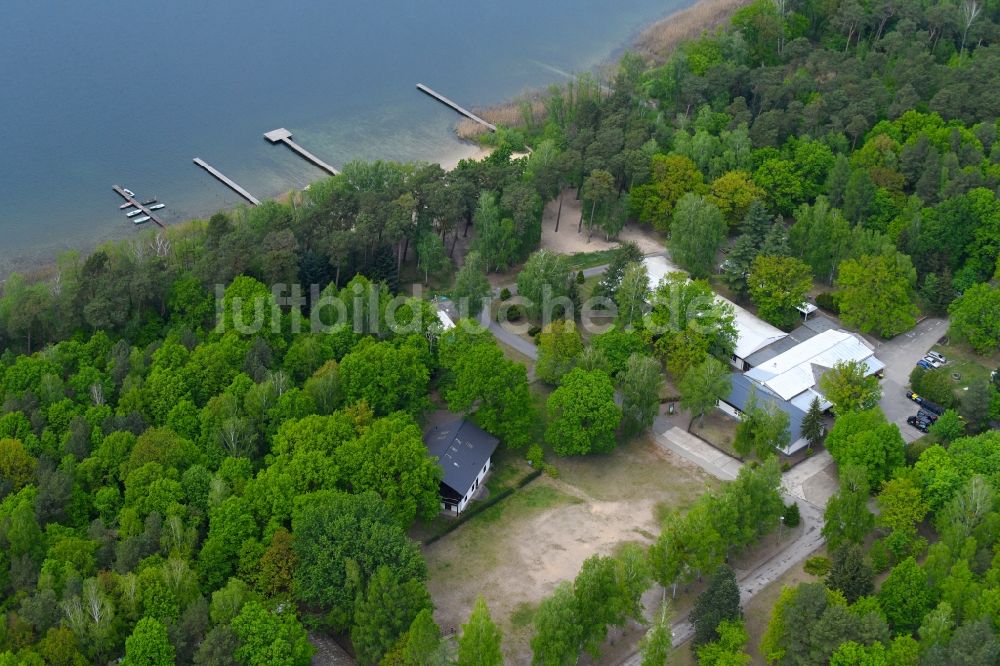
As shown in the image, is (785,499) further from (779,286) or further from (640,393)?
(779,286)

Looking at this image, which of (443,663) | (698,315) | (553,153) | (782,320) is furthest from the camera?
(553,153)

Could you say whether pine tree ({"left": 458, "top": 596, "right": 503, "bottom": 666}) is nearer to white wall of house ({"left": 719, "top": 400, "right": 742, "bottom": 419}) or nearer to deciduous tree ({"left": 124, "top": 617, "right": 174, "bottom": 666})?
deciduous tree ({"left": 124, "top": 617, "right": 174, "bottom": 666})

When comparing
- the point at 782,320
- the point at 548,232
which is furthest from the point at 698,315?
the point at 548,232

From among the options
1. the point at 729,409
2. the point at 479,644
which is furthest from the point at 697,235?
the point at 479,644

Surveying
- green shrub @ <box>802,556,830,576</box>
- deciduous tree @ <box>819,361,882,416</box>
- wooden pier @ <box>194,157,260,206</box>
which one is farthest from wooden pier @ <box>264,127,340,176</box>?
green shrub @ <box>802,556,830,576</box>

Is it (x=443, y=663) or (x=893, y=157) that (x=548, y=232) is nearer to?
(x=893, y=157)
